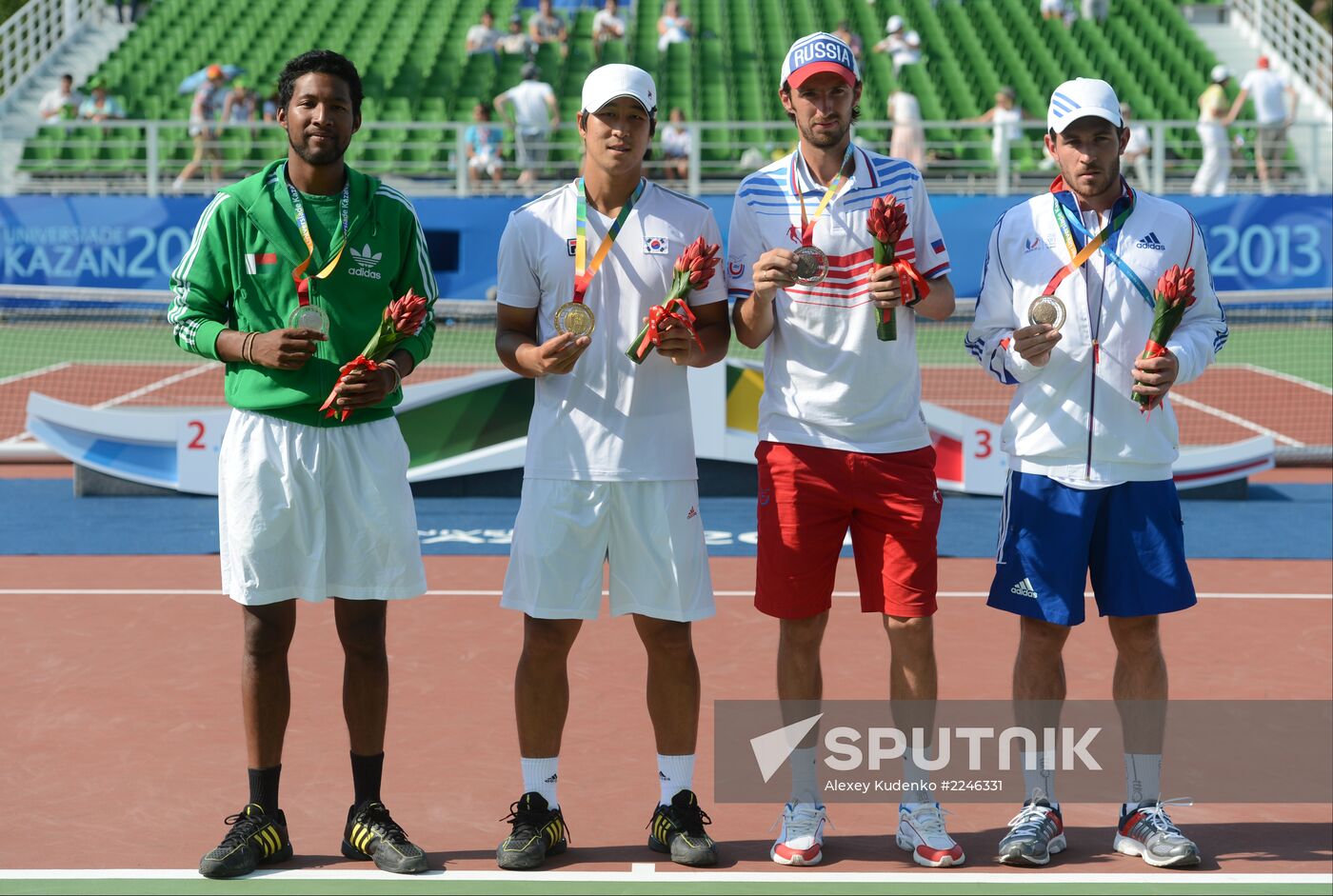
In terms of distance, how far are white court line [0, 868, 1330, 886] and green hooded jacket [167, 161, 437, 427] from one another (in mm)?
1404

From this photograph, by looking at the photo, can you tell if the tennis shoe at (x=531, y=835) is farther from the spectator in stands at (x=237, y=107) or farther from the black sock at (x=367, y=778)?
the spectator in stands at (x=237, y=107)

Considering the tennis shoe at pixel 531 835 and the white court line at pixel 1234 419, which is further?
the white court line at pixel 1234 419

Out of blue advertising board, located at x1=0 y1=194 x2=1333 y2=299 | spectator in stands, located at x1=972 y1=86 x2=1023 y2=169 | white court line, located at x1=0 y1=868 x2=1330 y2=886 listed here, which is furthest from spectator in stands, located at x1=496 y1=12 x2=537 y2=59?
white court line, located at x1=0 y1=868 x2=1330 y2=886

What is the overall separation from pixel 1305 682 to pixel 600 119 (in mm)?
4137

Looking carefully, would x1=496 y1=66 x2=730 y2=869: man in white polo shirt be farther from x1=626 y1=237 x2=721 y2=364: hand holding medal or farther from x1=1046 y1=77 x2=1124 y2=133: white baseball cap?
x1=1046 y1=77 x2=1124 y2=133: white baseball cap

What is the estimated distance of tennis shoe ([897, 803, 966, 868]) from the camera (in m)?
4.93

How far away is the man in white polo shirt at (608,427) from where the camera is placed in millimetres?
5023

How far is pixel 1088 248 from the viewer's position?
16.6 ft

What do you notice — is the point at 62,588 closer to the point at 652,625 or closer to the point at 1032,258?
the point at 652,625

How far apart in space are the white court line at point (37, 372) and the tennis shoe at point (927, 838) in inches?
564

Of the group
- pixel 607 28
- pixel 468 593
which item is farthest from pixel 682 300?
pixel 607 28

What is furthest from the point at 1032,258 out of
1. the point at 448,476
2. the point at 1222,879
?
the point at 448,476

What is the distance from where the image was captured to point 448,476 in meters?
11.1

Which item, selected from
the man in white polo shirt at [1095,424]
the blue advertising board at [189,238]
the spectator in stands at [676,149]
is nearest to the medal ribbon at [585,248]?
the man in white polo shirt at [1095,424]
